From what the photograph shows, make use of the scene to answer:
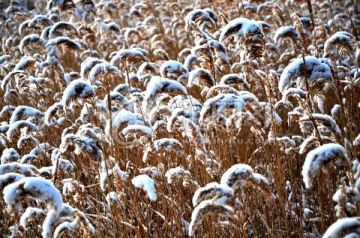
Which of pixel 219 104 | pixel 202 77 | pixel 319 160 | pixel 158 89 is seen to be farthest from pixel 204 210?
pixel 202 77

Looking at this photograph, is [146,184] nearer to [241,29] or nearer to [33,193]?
[33,193]

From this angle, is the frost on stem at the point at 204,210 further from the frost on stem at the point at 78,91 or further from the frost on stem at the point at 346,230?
the frost on stem at the point at 78,91

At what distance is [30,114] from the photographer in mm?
3201

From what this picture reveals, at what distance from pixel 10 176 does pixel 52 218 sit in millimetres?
603

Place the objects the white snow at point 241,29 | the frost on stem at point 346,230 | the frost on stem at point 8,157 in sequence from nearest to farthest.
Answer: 1. the frost on stem at point 346,230
2. the white snow at point 241,29
3. the frost on stem at point 8,157

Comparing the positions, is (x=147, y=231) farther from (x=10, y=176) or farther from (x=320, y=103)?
(x=320, y=103)

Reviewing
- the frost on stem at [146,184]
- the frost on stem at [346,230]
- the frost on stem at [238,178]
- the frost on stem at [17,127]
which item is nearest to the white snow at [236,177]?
the frost on stem at [238,178]

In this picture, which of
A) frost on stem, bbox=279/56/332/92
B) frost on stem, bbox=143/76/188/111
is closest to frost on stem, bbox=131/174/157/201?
frost on stem, bbox=143/76/188/111

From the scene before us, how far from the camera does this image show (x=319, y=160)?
131cm

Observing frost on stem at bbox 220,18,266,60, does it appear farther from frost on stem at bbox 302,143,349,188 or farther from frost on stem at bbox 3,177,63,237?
frost on stem at bbox 3,177,63,237

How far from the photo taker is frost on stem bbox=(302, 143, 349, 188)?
129 centimetres

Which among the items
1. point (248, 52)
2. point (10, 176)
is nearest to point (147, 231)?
point (10, 176)

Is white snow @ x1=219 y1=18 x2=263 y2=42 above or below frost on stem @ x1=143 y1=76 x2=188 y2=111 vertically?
above

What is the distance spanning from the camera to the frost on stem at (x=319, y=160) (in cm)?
129
